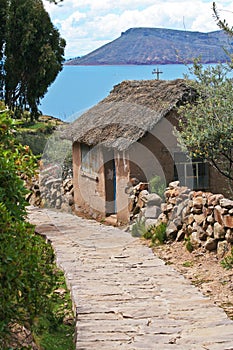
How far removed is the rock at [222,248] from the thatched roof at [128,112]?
5.08m

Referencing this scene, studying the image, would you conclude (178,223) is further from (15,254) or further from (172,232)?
(15,254)

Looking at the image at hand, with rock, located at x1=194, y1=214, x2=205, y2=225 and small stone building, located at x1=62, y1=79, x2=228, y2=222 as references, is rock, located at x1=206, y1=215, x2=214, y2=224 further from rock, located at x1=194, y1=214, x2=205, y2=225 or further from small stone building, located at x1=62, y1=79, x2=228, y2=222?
small stone building, located at x1=62, y1=79, x2=228, y2=222

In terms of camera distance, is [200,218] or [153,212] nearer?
[200,218]

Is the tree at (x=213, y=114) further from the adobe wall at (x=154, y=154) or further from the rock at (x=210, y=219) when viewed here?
the adobe wall at (x=154, y=154)

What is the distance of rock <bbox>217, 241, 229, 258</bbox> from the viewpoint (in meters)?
9.59

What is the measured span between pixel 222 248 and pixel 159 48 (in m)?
9.19

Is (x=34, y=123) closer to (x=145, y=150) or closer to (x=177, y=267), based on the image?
(x=145, y=150)

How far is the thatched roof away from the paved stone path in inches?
175

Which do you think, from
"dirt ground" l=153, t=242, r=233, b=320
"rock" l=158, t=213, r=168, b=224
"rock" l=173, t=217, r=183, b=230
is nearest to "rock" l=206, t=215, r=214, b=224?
"dirt ground" l=153, t=242, r=233, b=320

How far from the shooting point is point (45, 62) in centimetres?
3034

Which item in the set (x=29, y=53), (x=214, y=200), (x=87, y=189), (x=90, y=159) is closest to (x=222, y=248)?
(x=214, y=200)

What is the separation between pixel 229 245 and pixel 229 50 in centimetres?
315

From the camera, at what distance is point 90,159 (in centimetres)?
1753

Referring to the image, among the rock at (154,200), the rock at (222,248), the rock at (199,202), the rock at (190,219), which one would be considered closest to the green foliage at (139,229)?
the rock at (154,200)
